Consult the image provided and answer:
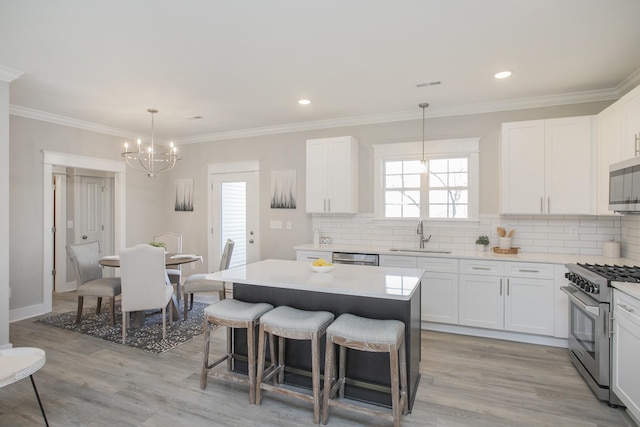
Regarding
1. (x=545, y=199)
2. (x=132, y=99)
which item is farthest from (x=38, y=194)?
(x=545, y=199)

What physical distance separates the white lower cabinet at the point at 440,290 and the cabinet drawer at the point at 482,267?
93 millimetres

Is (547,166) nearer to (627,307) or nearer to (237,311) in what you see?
(627,307)

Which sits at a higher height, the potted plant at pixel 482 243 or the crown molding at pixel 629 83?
the crown molding at pixel 629 83

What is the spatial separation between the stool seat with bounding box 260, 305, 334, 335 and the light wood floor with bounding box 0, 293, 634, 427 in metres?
0.62

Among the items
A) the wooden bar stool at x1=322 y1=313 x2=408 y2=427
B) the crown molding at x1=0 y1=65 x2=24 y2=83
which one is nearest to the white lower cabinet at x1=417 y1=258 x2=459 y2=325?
the wooden bar stool at x1=322 y1=313 x2=408 y2=427

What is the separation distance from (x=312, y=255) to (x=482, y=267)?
2.04 meters

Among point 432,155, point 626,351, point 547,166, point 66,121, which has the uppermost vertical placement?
Result: point 66,121

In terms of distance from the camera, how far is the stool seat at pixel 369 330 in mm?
2123

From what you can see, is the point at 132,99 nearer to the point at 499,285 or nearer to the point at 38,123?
the point at 38,123

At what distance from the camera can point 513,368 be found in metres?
3.09

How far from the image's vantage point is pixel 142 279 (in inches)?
143

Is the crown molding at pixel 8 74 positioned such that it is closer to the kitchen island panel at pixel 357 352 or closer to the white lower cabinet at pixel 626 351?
the kitchen island panel at pixel 357 352

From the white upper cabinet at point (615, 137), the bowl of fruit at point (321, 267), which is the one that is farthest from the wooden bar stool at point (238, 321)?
the white upper cabinet at point (615, 137)

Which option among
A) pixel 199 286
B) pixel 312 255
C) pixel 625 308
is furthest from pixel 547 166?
pixel 199 286
